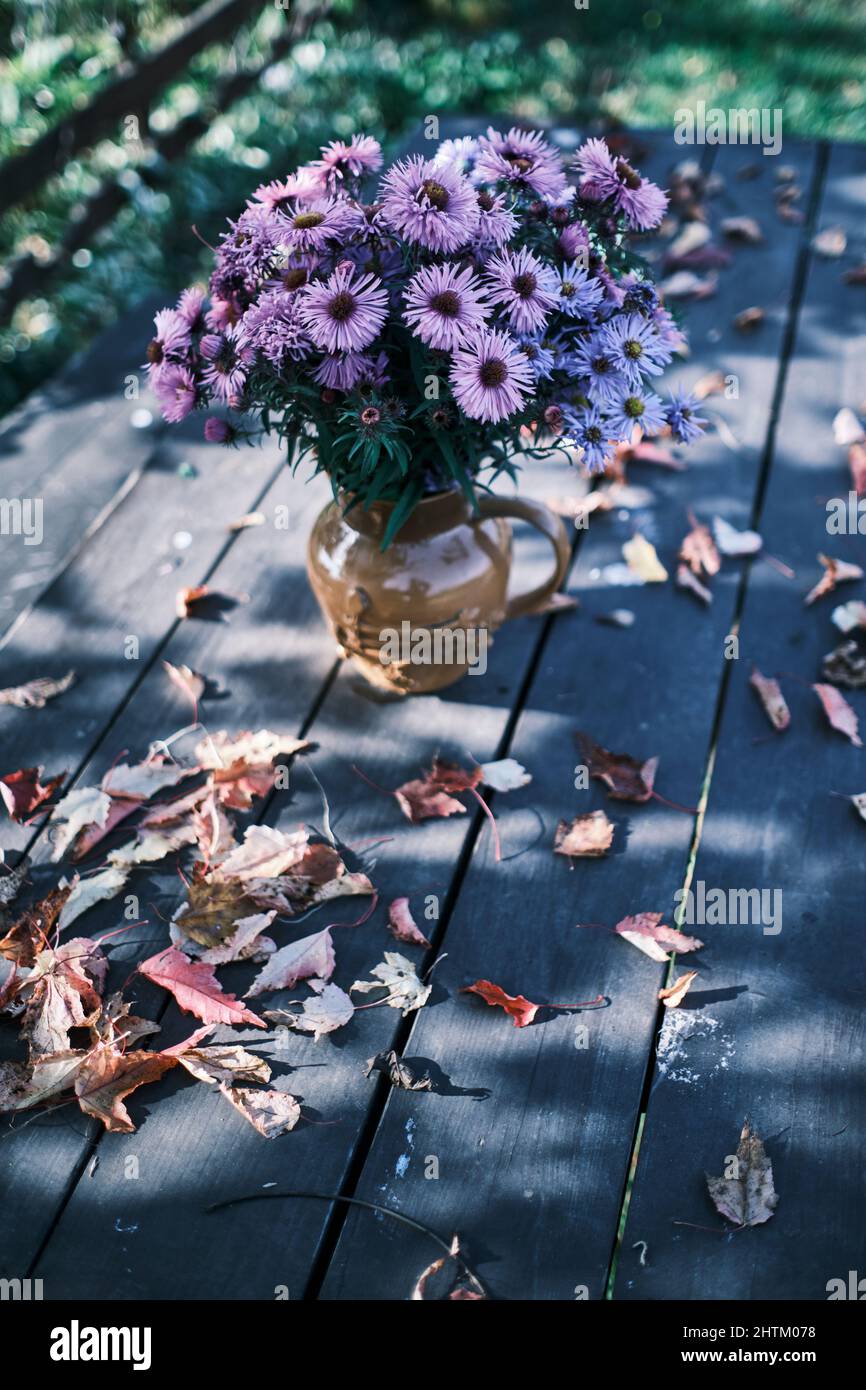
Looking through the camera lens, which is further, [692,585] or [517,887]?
[692,585]

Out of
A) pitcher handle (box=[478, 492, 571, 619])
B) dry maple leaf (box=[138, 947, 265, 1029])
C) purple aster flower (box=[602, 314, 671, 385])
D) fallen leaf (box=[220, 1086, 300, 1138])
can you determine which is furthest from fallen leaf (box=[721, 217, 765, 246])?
fallen leaf (box=[220, 1086, 300, 1138])

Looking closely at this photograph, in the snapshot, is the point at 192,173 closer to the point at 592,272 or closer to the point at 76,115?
the point at 76,115

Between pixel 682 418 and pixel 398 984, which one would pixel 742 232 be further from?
pixel 398 984

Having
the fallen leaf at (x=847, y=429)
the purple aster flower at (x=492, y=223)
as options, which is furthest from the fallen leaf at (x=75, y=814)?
the fallen leaf at (x=847, y=429)

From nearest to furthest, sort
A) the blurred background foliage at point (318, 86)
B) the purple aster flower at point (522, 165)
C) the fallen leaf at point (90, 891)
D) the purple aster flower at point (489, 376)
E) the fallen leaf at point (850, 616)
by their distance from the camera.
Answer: the purple aster flower at point (489, 376), the purple aster flower at point (522, 165), the fallen leaf at point (90, 891), the fallen leaf at point (850, 616), the blurred background foliage at point (318, 86)

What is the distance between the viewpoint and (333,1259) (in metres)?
1.17

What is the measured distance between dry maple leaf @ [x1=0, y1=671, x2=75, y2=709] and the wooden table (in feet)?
0.08

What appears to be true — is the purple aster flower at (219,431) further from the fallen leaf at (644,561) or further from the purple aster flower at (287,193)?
the fallen leaf at (644,561)

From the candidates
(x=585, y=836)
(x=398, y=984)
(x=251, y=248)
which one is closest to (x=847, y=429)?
(x=585, y=836)

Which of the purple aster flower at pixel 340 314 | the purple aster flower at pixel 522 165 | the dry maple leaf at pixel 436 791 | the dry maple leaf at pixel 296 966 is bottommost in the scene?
the dry maple leaf at pixel 296 966

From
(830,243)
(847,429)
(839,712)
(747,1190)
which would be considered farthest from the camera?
(830,243)

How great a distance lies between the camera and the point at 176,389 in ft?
4.54

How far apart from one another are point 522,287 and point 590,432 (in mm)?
189

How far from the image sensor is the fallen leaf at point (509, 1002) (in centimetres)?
136
